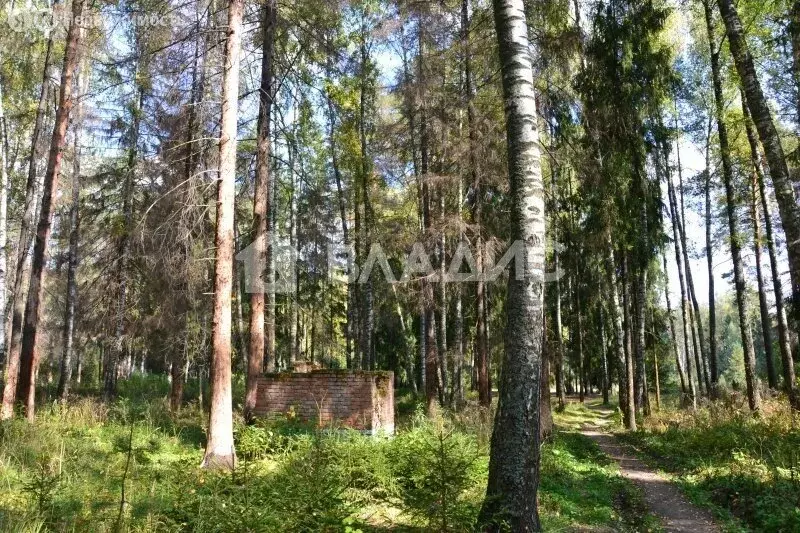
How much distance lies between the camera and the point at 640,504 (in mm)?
7641

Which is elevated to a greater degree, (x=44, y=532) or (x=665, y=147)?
(x=665, y=147)

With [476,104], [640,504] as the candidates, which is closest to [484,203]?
[476,104]

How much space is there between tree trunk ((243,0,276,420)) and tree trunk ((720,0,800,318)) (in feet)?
27.1

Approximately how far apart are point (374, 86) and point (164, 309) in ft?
34.9

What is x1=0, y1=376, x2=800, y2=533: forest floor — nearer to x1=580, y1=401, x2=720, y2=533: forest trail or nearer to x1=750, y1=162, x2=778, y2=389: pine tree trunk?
x1=580, y1=401, x2=720, y2=533: forest trail

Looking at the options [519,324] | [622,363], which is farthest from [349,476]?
[622,363]

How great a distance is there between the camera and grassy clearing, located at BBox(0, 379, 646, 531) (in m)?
4.02

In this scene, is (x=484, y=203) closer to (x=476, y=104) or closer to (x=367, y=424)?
(x=476, y=104)

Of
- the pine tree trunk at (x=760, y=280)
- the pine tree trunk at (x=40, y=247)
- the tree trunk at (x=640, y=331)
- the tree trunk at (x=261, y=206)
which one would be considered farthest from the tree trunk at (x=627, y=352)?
the pine tree trunk at (x=40, y=247)

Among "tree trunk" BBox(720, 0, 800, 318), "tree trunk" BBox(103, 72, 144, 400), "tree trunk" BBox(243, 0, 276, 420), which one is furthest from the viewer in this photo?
"tree trunk" BBox(103, 72, 144, 400)

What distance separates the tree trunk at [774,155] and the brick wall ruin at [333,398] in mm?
6896

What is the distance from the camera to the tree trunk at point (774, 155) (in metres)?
7.43

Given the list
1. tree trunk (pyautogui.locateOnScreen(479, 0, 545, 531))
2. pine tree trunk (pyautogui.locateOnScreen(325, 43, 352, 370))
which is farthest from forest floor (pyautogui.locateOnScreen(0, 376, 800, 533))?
pine tree trunk (pyautogui.locateOnScreen(325, 43, 352, 370))

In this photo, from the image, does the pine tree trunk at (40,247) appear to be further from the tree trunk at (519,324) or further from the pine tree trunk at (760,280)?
the pine tree trunk at (760,280)
